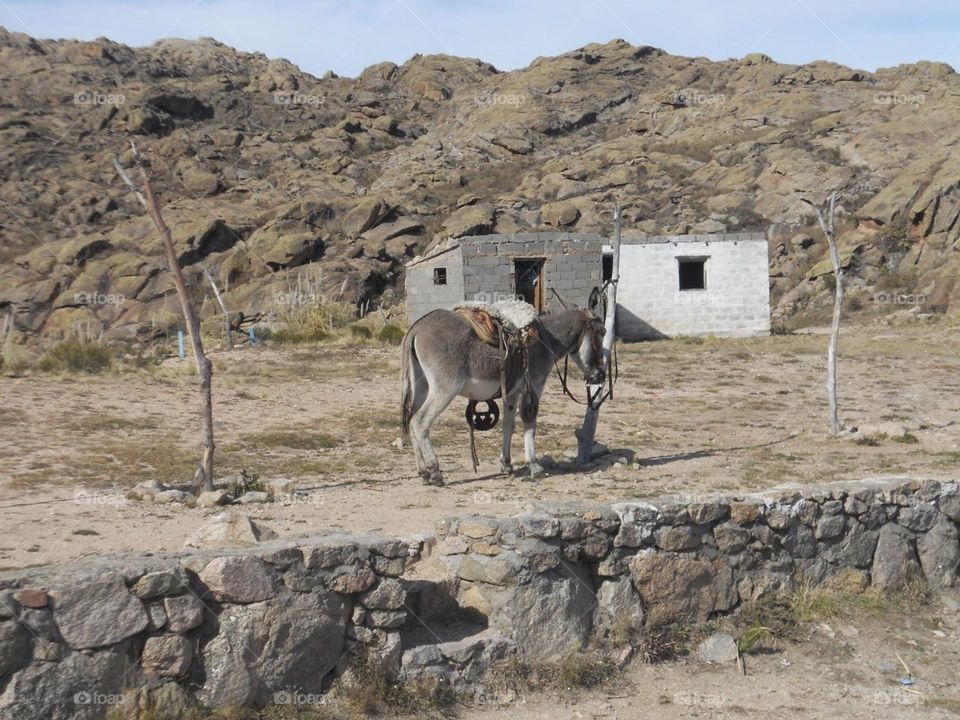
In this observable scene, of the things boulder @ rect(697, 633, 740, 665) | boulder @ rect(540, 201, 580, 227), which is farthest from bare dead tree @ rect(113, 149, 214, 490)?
boulder @ rect(540, 201, 580, 227)

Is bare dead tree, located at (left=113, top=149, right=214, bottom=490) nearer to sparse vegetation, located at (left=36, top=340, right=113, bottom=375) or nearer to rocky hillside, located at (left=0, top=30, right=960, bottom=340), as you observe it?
sparse vegetation, located at (left=36, top=340, right=113, bottom=375)

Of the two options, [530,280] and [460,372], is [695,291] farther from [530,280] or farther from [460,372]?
[460,372]

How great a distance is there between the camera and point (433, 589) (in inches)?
291

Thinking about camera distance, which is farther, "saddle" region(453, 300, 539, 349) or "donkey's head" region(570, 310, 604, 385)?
"donkey's head" region(570, 310, 604, 385)

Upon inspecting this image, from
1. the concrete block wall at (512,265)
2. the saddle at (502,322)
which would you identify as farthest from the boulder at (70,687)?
the concrete block wall at (512,265)

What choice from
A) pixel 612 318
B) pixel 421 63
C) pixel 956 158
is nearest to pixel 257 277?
pixel 956 158

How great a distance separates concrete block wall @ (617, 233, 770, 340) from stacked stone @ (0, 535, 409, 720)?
24.6 metres

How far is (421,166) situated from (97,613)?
61.6 metres

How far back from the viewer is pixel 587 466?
1266 centimetres

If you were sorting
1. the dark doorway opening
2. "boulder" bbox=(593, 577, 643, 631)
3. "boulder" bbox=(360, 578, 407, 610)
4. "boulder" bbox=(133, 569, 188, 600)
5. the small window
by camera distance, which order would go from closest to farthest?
"boulder" bbox=(133, 569, 188, 600)
"boulder" bbox=(360, 578, 407, 610)
"boulder" bbox=(593, 577, 643, 631)
the dark doorway opening
the small window

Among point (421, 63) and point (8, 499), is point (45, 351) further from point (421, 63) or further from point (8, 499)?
point (421, 63)

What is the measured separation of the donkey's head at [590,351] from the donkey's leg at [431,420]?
85.3 inches

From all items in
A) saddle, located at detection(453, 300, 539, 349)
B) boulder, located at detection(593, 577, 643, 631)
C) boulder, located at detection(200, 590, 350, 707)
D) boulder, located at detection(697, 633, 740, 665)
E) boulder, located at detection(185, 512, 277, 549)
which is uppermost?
saddle, located at detection(453, 300, 539, 349)

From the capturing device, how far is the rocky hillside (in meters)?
43.7
